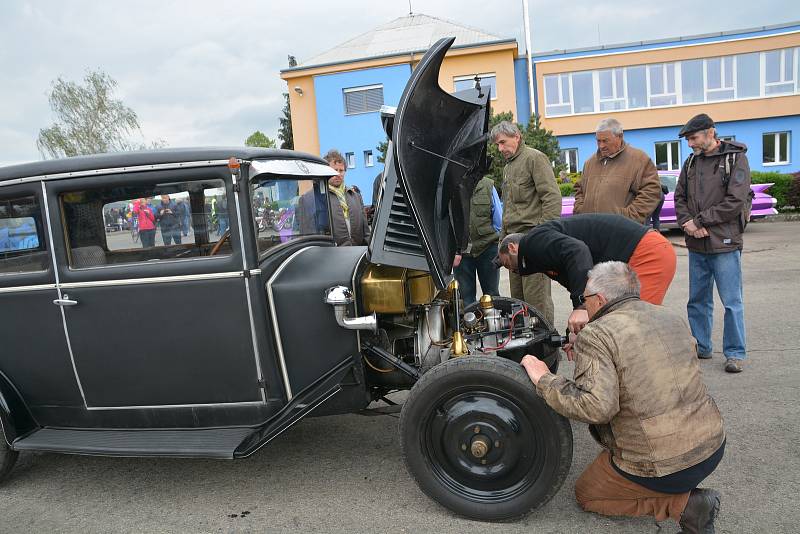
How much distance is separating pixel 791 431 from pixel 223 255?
3.38 m

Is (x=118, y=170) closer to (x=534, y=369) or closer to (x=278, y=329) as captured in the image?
(x=278, y=329)

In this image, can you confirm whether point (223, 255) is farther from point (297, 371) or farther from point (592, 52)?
point (592, 52)

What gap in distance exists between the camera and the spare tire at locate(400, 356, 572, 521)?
2652mm

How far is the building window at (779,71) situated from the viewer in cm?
2305

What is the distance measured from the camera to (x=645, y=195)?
15.3ft

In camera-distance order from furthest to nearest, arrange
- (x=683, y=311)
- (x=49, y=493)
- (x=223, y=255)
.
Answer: (x=683, y=311), (x=49, y=493), (x=223, y=255)

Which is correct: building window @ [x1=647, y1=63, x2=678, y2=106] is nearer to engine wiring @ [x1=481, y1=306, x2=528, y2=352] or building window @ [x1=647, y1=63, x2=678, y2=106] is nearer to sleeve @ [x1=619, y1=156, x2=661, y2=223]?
sleeve @ [x1=619, y1=156, x2=661, y2=223]

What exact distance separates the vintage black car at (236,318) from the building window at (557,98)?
73.4 ft

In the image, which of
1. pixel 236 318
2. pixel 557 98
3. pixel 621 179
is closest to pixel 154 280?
pixel 236 318

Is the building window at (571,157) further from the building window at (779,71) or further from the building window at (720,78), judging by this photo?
the building window at (779,71)

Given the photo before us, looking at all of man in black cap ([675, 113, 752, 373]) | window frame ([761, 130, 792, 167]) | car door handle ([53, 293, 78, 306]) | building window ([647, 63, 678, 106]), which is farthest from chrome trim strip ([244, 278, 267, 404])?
window frame ([761, 130, 792, 167])

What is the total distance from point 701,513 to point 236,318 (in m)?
2.32

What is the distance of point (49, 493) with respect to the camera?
3336 mm

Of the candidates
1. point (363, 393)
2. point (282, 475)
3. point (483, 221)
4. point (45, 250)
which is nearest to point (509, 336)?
point (363, 393)
